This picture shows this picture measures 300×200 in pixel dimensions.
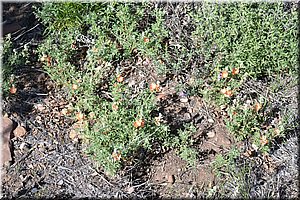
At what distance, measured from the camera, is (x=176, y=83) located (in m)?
4.34

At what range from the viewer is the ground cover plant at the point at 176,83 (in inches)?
143

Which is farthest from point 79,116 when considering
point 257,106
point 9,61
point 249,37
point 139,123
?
point 249,37

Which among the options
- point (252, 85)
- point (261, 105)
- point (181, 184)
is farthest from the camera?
point (252, 85)

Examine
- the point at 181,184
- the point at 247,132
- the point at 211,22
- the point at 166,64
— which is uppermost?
the point at 211,22

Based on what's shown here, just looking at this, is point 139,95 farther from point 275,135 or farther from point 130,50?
point 275,135

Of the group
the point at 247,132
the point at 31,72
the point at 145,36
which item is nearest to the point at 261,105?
the point at 247,132

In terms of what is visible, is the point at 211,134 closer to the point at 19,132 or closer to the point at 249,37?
the point at 249,37

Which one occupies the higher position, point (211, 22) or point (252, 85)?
point (211, 22)

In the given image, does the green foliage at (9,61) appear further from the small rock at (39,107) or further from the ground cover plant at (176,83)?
the small rock at (39,107)

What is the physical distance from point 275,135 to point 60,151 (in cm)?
162

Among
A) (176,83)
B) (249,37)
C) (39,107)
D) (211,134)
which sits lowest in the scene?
(211,134)

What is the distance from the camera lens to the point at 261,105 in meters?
3.88

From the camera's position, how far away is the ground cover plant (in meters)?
3.63

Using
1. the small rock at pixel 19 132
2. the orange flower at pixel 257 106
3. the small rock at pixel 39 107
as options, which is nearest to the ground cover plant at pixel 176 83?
the orange flower at pixel 257 106
